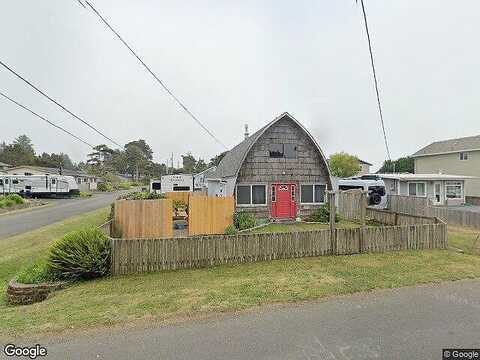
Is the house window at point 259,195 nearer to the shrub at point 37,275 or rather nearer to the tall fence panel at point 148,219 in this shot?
the tall fence panel at point 148,219

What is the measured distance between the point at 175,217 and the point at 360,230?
11842 millimetres

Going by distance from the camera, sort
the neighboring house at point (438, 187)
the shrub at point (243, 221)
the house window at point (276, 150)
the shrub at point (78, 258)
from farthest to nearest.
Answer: the neighboring house at point (438, 187) → the house window at point (276, 150) → the shrub at point (243, 221) → the shrub at point (78, 258)

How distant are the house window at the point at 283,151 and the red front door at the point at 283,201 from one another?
5.78 feet

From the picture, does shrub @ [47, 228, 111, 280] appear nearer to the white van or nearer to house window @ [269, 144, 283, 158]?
house window @ [269, 144, 283, 158]

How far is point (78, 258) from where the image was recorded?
8625 mm

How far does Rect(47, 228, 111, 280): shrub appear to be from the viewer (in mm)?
8625

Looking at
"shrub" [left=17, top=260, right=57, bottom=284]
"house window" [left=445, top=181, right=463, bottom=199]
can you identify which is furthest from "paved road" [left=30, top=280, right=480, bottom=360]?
"house window" [left=445, top=181, right=463, bottom=199]

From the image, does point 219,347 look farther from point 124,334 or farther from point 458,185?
point 458,185

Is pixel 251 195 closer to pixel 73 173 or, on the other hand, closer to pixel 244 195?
pixel 244 195

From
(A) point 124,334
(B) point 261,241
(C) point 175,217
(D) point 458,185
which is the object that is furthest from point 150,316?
(D) point 458,185

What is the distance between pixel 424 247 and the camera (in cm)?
1175

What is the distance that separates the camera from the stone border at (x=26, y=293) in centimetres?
776

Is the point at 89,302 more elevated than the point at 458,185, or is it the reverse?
the point at 458,185

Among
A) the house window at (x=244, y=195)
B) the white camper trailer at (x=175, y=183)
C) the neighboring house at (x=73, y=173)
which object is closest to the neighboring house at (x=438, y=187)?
the house window at (x=244, y=195)
